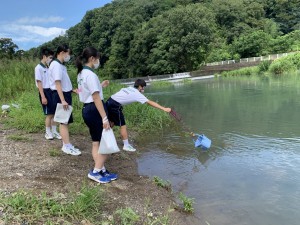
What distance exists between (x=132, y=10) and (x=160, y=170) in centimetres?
5992

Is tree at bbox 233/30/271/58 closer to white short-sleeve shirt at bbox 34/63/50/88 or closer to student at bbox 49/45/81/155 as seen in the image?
white short-sleeve shirt at bbox 34/63/50/88

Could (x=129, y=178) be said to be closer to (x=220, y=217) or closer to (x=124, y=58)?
(x=220, y=217)

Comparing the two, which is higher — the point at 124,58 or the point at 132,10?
the point at 132,10

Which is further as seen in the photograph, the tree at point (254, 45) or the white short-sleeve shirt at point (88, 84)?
the tree at point (254, 45)

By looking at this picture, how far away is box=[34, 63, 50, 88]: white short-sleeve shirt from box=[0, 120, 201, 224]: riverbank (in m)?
1.05

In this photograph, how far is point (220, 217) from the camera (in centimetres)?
358

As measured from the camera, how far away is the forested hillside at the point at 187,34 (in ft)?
140

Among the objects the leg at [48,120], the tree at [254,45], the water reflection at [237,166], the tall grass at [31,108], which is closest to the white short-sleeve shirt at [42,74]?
the leg at [48,120]

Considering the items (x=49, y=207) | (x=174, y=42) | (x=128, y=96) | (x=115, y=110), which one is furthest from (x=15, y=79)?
(x=174, y=42)

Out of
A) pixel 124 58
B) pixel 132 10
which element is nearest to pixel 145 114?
pixel 124 58

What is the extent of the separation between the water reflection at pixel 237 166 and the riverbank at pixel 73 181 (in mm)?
388

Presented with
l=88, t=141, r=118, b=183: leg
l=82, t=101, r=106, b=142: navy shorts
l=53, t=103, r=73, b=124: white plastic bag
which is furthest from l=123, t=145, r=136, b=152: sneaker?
l=82, t=101, r=106, b=142: navy shorts

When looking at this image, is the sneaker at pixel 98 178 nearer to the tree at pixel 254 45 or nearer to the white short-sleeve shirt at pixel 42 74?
the white short-sleeve shirt at pixel 42 74

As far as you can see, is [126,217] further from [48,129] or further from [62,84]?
[48,129]
